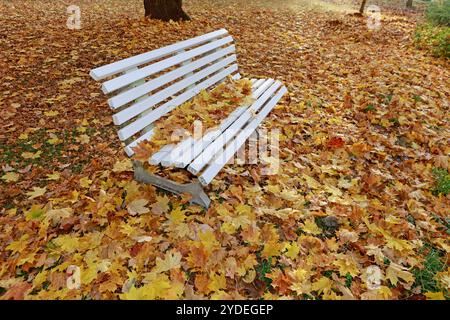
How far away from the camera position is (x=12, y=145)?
3.39 metres

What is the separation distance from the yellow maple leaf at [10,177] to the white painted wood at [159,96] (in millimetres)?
1372

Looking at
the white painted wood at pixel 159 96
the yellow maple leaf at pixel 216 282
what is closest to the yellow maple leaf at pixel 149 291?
the yellow maple leaf at pixel 216 282

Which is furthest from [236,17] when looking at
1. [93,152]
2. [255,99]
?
[93,152]

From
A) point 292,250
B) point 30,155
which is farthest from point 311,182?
point 30,155

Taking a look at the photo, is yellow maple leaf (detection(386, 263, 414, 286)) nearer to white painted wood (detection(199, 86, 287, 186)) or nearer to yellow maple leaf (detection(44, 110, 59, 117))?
white painted wood (detection(199, 86, 287, 186))

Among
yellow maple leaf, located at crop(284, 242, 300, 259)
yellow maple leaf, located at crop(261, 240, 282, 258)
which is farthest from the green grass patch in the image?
yellow maple leaf, located at crop(261, 240, 282, 258)

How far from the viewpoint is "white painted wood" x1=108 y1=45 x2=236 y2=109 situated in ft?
7.73

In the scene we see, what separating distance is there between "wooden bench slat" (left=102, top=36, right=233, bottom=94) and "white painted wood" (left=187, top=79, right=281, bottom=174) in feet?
2.50

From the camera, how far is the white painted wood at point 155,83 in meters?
2.36

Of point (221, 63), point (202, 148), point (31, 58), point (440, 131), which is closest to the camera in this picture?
point (202, 148)

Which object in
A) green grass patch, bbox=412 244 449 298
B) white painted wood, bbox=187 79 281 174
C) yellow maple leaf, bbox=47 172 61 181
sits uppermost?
white painted wood, bbox=187 79 281 174

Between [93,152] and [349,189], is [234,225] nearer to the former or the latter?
[349,189]

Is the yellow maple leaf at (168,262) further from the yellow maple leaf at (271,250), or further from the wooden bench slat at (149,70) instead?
the wooden bench slat at (149,70)
